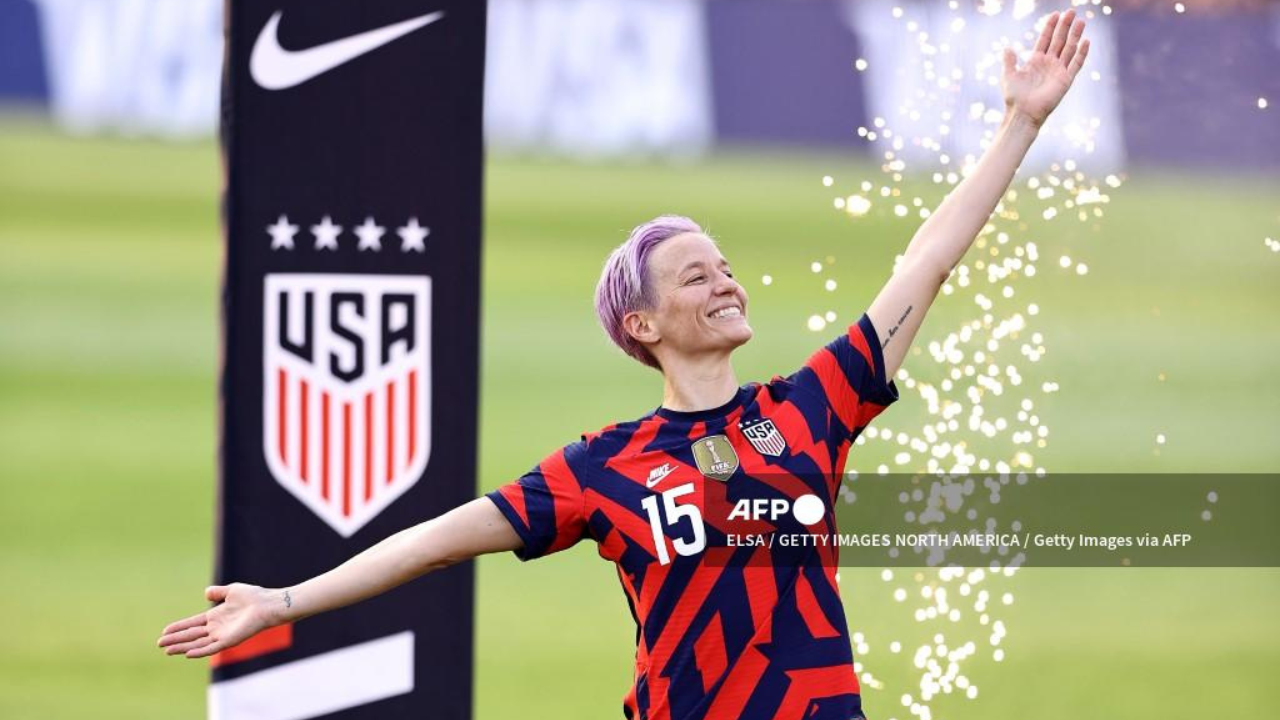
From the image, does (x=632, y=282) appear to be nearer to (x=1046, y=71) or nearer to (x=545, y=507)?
(x=545, y=507)

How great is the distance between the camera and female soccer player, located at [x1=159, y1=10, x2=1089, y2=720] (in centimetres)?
252

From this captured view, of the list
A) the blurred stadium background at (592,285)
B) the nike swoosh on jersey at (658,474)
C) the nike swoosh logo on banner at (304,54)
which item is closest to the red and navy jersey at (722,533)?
the nike swoosh on jersey at (658,474)

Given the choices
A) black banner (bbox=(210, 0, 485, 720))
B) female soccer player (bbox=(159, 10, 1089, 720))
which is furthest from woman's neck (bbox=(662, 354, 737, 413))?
black banner (bbox=(210, 0, 485, 720))

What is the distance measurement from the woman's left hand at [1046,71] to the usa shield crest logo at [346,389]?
150 cm

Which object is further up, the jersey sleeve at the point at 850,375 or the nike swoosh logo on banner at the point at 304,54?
the nike swoosh logo on banner at the point at 304,54

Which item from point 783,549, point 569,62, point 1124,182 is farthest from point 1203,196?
point 783,549

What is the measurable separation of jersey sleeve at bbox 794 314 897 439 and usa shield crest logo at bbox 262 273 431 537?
121cm

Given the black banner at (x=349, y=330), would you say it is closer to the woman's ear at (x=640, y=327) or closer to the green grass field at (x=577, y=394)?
the woman's ear at (x=640, y=327)

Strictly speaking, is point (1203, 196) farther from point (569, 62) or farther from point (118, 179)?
point (118, 179)

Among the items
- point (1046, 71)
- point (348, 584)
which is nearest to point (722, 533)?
point (348, 584)

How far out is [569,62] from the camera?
16.5 ft

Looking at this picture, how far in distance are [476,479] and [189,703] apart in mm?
1501

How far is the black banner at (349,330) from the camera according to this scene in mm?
3447

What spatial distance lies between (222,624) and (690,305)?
0.98 metres
